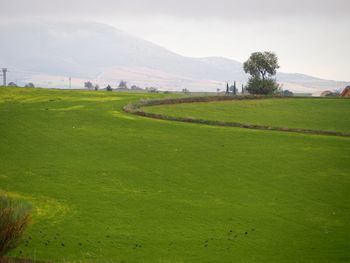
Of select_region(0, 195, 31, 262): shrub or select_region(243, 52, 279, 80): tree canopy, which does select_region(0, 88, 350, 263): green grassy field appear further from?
select_region(243, 52, 279, 80): tree canopy

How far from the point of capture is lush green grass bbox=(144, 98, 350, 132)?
66938 millimetres

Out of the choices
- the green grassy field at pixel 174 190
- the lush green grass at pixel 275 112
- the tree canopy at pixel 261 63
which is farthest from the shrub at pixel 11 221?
the tree canopy at pixel 261 63

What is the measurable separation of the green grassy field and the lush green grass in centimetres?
783

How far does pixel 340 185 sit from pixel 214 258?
17.1 meters

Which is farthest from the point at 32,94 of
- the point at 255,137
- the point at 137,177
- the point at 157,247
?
the point at 157,247

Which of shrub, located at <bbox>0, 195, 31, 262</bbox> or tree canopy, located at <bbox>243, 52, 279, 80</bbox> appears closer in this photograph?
shrub, located at <bbox>0, 195, 31, 262</bbox>

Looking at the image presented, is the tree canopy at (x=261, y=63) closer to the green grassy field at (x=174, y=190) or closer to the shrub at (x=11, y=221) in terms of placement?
the green grassy field at (x=174, y=190)

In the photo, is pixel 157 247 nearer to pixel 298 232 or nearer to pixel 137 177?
pixel 298 232

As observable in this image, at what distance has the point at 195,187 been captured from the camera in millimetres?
38656

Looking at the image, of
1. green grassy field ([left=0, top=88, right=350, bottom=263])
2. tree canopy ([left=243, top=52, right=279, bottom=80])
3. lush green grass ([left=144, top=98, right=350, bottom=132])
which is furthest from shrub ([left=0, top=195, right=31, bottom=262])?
A: tree canopy ([left=243, top=52, right=279, bottom=80])

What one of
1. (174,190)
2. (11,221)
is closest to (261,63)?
(174,190)

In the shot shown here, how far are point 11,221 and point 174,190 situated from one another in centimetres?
1777

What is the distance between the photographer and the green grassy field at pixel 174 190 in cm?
2803

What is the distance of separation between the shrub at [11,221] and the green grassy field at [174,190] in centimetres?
410
